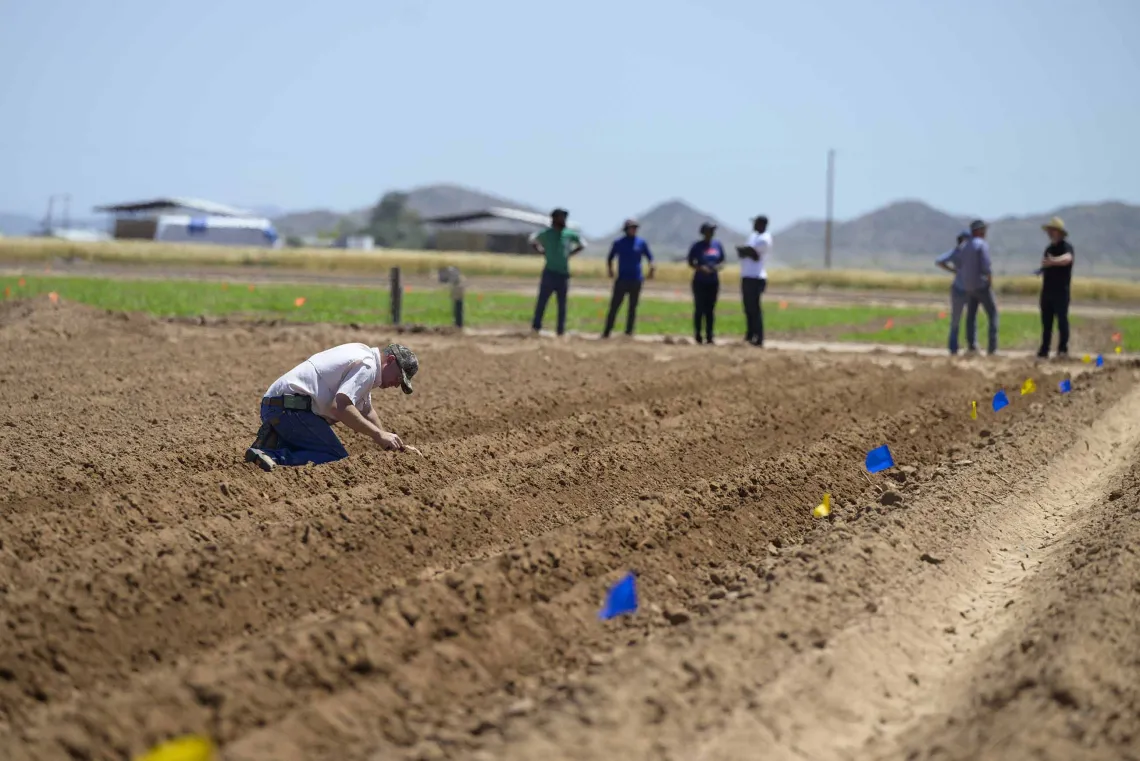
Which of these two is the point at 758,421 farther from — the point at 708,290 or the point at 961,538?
the point at 708,290

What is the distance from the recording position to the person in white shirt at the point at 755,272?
16.9m

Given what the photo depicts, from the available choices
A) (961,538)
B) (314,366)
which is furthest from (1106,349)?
(314,366)

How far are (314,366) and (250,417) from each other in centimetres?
265

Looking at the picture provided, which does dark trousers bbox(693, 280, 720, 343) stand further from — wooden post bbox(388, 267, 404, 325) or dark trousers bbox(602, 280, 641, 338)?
wooden post bbox(388, 267, 404, 325)

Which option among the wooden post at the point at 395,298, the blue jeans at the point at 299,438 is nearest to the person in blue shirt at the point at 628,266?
the wooden post at the point at 395,298

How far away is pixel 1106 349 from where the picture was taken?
806 inches

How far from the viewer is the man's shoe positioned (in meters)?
7.78

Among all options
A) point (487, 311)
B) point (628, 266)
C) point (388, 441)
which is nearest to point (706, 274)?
point (628, 266)

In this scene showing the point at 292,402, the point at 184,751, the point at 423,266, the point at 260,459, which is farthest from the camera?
the point at 423,266

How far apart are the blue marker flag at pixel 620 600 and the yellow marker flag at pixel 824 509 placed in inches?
89.7

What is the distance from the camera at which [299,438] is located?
26.1ft

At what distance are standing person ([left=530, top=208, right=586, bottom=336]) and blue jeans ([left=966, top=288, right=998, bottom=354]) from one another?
5.36 metres

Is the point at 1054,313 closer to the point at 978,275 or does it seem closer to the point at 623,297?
the point at 978,275

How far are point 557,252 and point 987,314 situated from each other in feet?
19.3
